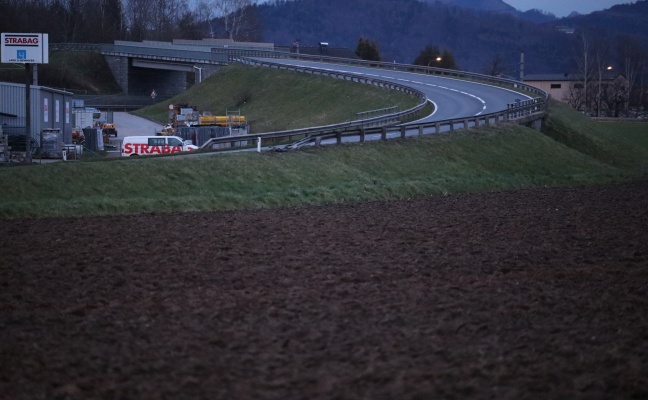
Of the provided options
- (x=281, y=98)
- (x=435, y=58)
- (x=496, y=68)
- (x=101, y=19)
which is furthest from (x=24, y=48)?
(x=496, y=68)

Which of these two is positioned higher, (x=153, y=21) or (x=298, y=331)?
(x=153, y=21)

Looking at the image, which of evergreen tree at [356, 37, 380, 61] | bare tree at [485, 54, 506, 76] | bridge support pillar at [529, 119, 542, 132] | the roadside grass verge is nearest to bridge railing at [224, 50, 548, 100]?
bridge support pillar at [529, 119, 542, 132]

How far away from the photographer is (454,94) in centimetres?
6425

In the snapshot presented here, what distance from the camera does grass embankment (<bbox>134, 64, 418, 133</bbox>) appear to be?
198ft

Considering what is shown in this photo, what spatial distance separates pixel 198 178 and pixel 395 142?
40.9ft

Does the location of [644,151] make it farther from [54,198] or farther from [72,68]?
[72,68]

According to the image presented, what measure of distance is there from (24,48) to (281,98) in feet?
109

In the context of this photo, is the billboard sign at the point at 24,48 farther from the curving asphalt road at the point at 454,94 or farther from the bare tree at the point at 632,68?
the bare tree at the point at 632,68

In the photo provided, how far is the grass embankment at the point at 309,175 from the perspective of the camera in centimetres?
2508

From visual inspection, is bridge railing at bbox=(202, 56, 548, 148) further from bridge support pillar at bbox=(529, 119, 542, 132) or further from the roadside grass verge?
the roadside grass verge

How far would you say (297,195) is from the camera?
27.8 m

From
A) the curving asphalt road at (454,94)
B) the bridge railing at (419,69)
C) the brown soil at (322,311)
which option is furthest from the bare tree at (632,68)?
the brown soil at (322,311)

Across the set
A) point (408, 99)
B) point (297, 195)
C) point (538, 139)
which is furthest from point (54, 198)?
point (408, 99)

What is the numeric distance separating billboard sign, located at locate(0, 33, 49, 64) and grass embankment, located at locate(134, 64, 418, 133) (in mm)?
22841
